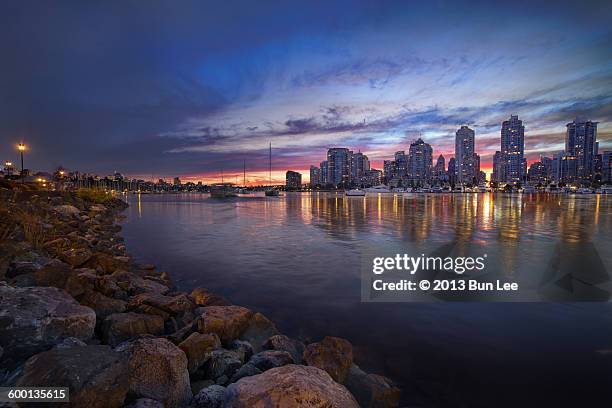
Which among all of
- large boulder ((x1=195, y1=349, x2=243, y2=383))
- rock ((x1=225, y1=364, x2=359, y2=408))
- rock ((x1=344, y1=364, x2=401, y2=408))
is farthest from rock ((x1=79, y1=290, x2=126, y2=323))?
rock ((x1=344, y1=364, x2=401, y2=408))

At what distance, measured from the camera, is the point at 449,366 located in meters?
5.96

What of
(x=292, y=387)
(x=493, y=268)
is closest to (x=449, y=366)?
(x=292, y=387)

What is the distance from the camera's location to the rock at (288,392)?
341cm

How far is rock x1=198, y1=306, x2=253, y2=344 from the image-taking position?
18.8ft

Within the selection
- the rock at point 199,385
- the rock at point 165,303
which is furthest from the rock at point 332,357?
the rock at point 165,303

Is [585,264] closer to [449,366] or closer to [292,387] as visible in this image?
[449,366]

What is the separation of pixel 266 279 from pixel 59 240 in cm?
804

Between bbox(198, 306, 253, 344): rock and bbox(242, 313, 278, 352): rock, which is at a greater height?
bbox(198, 306, 253, 344): rock

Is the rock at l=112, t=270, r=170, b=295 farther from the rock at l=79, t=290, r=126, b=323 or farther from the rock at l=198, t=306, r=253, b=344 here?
the rock at l=198, t=306, r=253, b=344

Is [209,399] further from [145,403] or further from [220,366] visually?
[220,366]

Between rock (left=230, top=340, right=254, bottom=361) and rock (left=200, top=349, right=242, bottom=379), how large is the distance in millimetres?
302

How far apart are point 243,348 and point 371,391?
2268 millimetres

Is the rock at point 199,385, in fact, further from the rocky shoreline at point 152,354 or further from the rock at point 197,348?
the rock at point 197,348


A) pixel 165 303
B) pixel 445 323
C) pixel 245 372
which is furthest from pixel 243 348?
pixel 445 323
